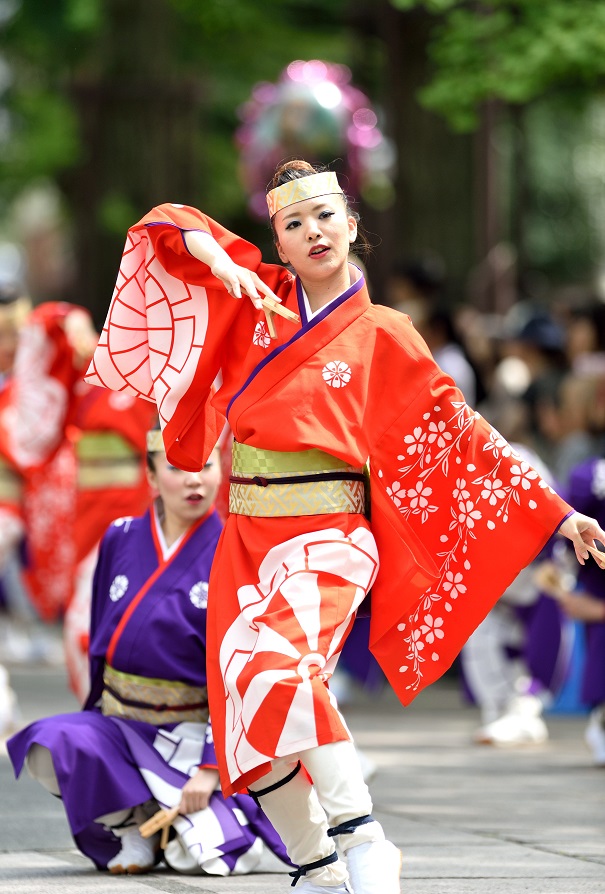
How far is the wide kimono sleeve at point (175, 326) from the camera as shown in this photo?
4.07 meters

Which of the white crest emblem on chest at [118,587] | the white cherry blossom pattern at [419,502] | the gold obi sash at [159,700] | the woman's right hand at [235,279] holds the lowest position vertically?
the gold obi sash at [159,700]

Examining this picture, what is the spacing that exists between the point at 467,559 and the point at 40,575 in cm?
535

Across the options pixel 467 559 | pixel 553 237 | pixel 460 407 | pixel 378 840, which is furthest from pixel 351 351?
pixel 553 237

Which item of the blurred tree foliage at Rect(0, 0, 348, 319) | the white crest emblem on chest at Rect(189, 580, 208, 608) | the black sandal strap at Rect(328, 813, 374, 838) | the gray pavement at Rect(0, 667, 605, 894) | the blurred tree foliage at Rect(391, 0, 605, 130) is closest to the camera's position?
the black sandal strap at Rect(328, 813, 374, 838)

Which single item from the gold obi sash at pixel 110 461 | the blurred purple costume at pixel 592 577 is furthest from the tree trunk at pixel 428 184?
the blurred purple costume at pixel 592 577

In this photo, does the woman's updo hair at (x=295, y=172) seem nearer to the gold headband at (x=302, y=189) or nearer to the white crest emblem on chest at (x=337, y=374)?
the gold headband at (x=302, y=189)

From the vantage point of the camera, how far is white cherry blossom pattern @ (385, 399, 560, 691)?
397 centimetres

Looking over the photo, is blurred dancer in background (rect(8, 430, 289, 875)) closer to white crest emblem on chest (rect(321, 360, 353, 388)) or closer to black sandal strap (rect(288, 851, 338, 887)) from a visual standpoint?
black sandal strap (rect(288, 851, 338, 887))

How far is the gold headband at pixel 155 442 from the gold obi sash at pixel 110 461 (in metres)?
2.73

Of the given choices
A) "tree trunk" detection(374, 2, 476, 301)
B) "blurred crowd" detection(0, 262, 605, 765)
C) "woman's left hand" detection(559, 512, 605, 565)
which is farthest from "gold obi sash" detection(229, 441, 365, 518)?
"tree trunk" detection(374, 2, 476, 301)

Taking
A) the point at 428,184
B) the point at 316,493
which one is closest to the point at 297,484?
the point at 316,493

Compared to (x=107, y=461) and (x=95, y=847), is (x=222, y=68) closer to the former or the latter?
(x=107, y=461)

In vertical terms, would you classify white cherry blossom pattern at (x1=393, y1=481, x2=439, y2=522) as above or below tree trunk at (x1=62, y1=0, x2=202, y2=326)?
below

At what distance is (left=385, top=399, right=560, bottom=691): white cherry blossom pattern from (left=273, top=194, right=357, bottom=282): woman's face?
0.41 m
